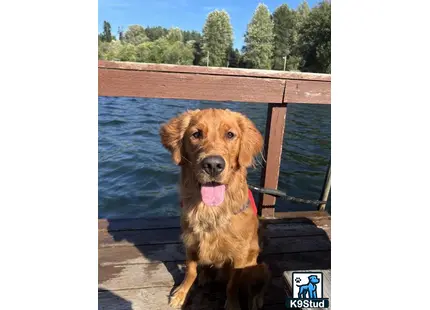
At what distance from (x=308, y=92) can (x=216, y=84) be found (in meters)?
0.89

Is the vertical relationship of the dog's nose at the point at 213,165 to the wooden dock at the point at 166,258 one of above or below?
above

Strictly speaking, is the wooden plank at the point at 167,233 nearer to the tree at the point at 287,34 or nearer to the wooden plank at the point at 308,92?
the wooden plank at the point at 308,92

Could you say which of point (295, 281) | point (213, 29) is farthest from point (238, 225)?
point (213, 29)

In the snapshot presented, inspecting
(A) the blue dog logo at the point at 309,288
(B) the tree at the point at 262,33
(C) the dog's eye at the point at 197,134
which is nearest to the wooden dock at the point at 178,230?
(C) the dog's eye at the point at 197,134

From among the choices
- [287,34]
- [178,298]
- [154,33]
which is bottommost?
[178,298]

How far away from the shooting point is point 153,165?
7.88 meters

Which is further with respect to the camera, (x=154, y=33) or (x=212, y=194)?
(x=154, y=33)

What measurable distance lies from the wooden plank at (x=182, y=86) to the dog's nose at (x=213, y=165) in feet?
2.74

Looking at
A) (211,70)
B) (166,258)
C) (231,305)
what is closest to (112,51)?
(211,70)

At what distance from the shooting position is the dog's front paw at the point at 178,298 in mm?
2361

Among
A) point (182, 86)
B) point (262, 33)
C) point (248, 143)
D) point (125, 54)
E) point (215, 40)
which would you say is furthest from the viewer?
point (215, 40)
